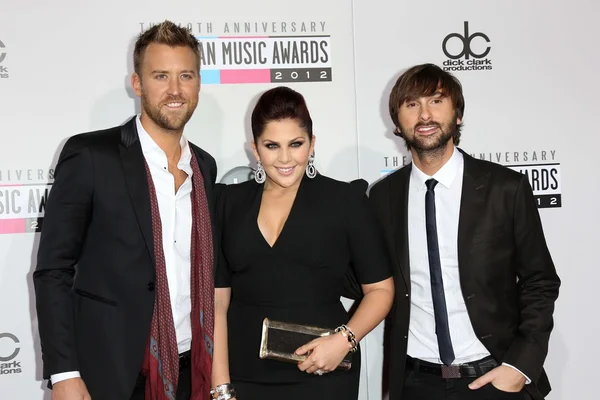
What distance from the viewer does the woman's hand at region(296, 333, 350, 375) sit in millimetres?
2281

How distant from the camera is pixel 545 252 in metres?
2.55


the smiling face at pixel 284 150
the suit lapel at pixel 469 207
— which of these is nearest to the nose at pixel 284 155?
the smiling face at pixel 284 150

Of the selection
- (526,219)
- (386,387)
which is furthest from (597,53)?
(386,387)

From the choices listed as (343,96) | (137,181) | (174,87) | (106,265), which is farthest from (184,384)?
(343,96)

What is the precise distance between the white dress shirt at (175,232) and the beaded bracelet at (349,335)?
1.89 ft

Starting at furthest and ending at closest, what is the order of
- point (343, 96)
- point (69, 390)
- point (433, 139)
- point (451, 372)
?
point (343, 96) → point (433, 139) → point (451, 372) → point (69, 390)

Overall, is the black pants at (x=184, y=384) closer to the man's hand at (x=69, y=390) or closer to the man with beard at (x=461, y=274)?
the man's hand at (x=69, y=390)

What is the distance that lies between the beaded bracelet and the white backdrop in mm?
1236

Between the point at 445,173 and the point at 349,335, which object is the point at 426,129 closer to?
the point at 445,173

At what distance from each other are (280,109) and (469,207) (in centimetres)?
85

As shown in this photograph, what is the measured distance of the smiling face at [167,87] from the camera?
2445 mm

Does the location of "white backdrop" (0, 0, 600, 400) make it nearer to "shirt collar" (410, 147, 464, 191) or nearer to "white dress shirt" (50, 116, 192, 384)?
"shirt collar" (410, 147, 464, 191)

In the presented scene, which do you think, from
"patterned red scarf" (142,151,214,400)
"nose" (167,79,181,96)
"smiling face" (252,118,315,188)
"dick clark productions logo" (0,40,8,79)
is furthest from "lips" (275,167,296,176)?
"dick clark productions logo" (0,40,8,79)

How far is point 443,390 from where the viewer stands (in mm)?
2518
